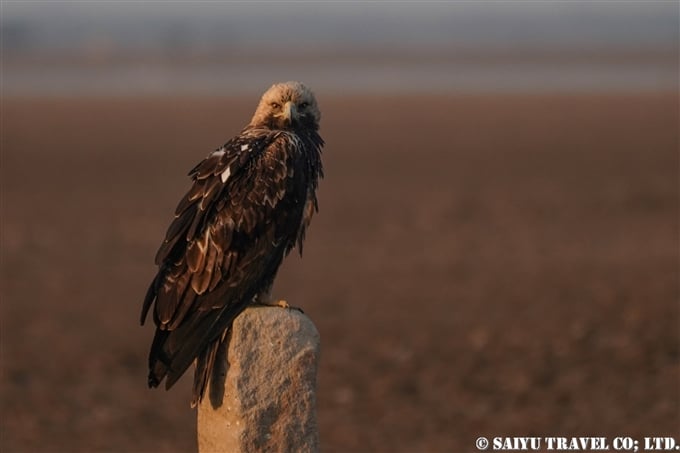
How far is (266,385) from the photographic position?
6988 mm

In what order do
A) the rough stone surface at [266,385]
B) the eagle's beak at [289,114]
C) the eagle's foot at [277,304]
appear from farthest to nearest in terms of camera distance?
the eagle's beak at [289,114]
the eagle's foot at [277,304]
the rough stone surface at [266,385]

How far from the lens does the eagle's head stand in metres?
7.90

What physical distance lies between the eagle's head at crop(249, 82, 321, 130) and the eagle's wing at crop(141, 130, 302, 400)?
0.25 meters

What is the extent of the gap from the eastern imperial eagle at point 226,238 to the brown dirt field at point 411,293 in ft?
12.9

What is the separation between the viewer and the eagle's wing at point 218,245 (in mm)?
7051

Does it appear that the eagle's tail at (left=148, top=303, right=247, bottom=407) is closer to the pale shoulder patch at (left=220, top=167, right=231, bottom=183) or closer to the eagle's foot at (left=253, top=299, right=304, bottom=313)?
the eagle's foot at (left=253, top=299, right=304, bottom=313)

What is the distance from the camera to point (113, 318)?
15484 mm

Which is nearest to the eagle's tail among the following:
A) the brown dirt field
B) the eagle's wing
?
the eagle's wing

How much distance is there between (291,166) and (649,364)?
254 inches

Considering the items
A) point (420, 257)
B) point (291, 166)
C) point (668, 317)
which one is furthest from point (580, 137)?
point (291, 166)

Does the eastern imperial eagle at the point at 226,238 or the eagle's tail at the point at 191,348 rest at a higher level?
the eastern imperial eagle at the point at 226,238

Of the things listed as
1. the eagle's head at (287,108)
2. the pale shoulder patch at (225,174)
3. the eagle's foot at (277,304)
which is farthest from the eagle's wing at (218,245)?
the eagle's head at (287,108)

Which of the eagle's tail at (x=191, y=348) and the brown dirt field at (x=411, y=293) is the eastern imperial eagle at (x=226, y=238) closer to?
the eagle's tail at (x=191, y=348)

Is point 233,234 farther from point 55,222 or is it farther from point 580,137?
point 580,137
